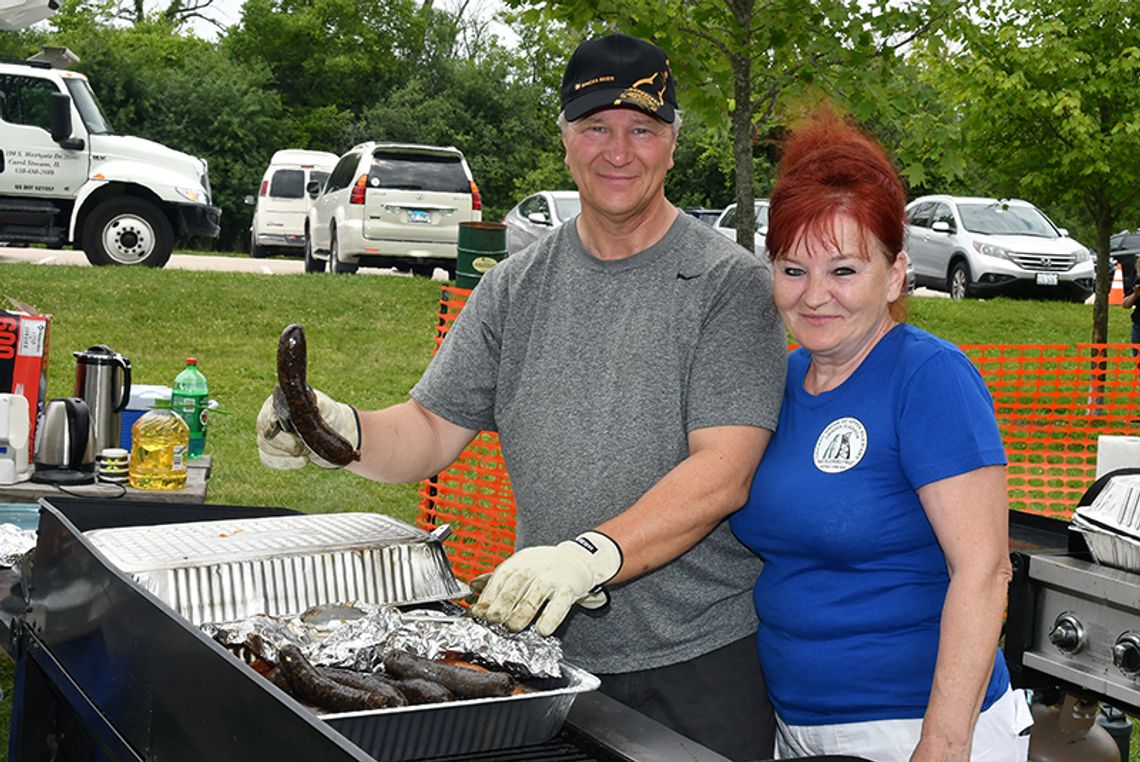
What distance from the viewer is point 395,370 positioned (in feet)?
37.1

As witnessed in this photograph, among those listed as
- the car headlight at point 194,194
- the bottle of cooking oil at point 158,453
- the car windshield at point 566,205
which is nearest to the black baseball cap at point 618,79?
the bottle of cooking oil at point 158,453

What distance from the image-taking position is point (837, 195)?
2418 millimetres

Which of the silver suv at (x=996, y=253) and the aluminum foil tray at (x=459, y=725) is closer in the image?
the aluminum foil tray at (x=459, y=725)

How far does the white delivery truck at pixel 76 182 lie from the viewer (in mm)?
14922

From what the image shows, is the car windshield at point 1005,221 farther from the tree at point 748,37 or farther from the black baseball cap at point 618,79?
the black baseball cap at point 618,79

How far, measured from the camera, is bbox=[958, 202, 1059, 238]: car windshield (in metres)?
A: 19.8

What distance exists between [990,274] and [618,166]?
17.4 metres

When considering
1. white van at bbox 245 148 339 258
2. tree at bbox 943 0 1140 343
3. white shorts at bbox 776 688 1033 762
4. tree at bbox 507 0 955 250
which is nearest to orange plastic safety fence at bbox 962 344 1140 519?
tree at bbox 943 0 1140 343

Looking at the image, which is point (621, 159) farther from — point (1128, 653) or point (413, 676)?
point (1128, 653)

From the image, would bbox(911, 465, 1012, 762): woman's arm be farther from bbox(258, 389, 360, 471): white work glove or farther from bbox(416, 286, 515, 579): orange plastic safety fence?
bbox(416, 286, 515, 579): orange plastic safety fence

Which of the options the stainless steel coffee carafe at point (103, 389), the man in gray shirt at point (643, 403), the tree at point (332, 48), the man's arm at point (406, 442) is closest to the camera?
the man in gray shirt at point (643, 403)

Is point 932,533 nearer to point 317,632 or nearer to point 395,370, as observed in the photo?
Result: point 317,632

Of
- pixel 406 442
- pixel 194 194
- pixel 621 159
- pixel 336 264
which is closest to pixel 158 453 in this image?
pixel 406 442

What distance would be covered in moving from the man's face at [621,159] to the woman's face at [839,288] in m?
0.42
